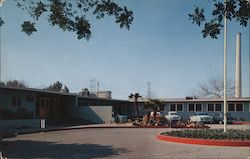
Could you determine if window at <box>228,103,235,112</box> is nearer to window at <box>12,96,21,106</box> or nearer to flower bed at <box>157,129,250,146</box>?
window at <box>12,96,21,106</box>

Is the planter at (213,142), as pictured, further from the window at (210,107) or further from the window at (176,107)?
the window at (210,107)

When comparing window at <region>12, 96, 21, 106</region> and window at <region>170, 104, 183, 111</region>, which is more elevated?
window at <region>12, 96, 21, 106</region>

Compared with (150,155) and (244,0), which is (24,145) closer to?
(150,155)

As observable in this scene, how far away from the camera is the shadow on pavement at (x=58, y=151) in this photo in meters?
13.0

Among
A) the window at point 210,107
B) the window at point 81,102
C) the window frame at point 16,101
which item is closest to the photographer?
the window frame at point 16,101

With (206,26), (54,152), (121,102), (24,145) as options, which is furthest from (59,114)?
(206,26)

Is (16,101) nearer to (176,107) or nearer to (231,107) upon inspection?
(176,107)

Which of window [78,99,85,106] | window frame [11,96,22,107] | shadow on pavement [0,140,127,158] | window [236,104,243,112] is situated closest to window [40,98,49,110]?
window frame [11,96,22,107]

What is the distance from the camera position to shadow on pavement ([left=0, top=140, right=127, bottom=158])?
42.8 ft

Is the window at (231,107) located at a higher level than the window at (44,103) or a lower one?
lower

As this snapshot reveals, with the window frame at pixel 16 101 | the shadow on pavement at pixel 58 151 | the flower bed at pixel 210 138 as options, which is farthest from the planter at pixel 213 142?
the window frame at pixel 16 101

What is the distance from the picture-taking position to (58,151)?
14047 mm

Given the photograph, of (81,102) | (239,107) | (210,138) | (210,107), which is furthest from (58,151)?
(210,107)

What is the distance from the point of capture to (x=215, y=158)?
40.1 feet
